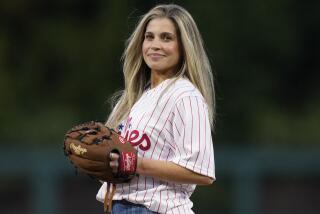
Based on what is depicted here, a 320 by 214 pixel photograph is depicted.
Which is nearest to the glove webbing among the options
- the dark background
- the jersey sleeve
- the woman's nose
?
the jersey sleeve

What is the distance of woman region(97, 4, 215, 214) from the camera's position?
4.00 meters

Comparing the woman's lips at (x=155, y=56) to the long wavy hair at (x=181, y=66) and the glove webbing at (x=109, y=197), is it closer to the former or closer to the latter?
the long wavy hair at (x=181, y=66)

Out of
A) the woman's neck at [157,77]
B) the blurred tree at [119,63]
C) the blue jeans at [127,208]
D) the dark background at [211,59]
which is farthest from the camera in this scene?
the blurred tree at [119,63]

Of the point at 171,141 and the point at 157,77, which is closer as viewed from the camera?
the point at 171,141

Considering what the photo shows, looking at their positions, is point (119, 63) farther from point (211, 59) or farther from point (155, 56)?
point (155, 56)

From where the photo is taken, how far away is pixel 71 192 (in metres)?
11.5

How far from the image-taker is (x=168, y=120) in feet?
13.3


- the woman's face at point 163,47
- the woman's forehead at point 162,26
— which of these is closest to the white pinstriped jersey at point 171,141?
the woman's face at point 163,47

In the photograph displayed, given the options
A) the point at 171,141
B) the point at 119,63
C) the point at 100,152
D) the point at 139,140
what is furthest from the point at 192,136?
the point at 119,63

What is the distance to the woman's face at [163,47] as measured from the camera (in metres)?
4.21

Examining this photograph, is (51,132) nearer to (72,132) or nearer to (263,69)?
(263,69)

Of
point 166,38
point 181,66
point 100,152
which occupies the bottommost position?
point 100,152

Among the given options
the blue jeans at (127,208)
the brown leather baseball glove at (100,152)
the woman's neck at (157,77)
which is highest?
the woman's neck at (157,77)

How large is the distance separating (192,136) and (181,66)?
0.41 m
